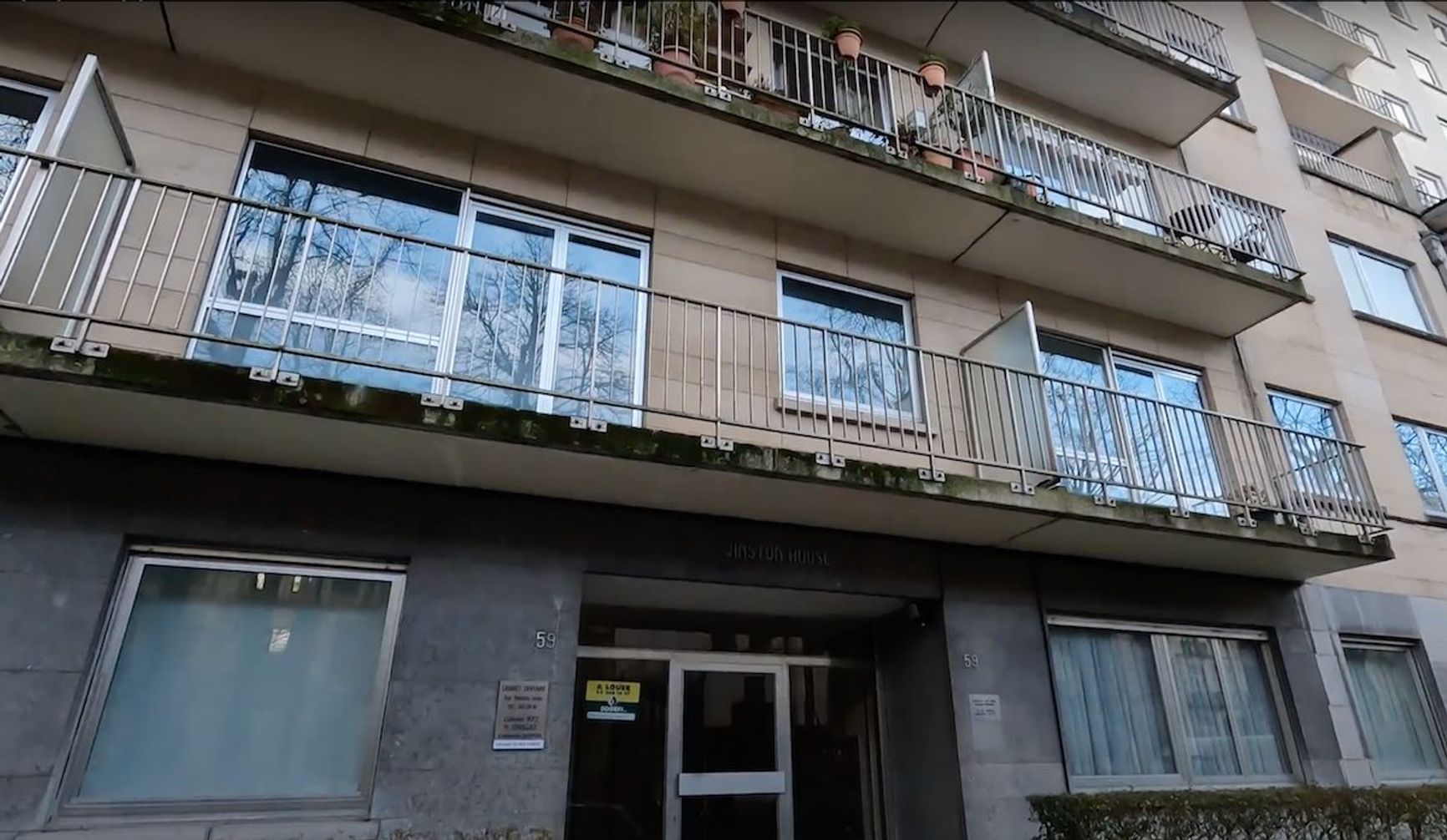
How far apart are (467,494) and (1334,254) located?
11.6m

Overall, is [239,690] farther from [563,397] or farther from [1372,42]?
[1372,42]

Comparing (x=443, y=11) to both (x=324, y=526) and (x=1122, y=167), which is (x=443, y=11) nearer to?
(x=324, y=526)

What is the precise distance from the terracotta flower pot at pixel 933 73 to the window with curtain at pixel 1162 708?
16.9 ft

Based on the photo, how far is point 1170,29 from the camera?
33.5ft

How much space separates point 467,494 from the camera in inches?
185

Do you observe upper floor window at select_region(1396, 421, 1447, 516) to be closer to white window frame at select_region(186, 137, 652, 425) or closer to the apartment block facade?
the apartment block facade

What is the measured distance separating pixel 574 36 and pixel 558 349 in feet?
8.32

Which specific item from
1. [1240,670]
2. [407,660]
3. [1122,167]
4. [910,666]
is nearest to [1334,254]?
→ [1122,167]

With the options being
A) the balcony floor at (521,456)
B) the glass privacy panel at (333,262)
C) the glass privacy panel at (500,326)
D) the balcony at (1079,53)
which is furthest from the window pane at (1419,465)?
the glass privacy panel at (333,262)

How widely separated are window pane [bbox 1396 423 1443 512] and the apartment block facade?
116mm

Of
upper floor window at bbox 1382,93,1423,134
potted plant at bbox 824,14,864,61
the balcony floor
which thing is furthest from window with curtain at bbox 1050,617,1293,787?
upper floor window at bbox 1382,93,1423,134

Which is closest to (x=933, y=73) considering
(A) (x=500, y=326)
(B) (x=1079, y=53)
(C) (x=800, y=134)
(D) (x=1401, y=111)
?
(C) (x=800, y=134)

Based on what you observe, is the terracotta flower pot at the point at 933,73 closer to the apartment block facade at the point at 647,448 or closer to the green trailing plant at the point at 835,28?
the apartment block facade at the point at 647,448

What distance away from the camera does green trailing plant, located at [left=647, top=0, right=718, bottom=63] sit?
6.17m
